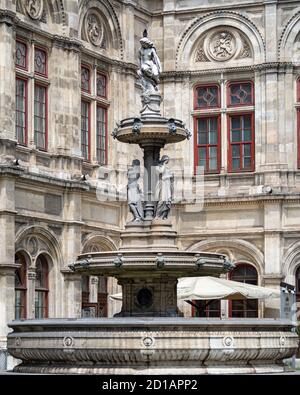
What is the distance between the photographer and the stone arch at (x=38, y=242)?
30.9 m

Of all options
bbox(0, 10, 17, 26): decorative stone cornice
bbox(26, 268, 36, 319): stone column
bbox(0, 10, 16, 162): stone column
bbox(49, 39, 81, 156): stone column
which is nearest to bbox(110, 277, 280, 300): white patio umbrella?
bbox(26, 268, 36, 319): stone column

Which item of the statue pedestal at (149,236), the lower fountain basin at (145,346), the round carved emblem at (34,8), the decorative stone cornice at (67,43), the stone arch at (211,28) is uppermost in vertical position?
the stone arch at (211,28)

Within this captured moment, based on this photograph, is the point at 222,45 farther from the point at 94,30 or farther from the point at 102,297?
the point at 102,297

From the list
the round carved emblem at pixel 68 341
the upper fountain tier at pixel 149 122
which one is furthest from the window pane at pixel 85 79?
the round carved emblem at pixel 68 341

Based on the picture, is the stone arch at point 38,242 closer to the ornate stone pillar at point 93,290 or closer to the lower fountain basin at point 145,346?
the ornate stone pillar at point 93,290

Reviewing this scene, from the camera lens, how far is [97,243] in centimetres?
3478

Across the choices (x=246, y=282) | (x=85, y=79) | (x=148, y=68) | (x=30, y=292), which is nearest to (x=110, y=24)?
(x=85, y=79)

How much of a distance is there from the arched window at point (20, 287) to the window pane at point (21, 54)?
5.12 meters

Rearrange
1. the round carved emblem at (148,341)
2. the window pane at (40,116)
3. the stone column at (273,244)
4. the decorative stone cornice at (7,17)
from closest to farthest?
1. the round carved emblem at (148,341)
2. the decorative stone cornice at (7,17)
3. the window pane at (40,116)
4. the stone column at (273,244)

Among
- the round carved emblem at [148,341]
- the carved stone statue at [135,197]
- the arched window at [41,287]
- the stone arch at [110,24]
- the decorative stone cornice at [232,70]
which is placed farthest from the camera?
the decorative stone cornice at [232,70]

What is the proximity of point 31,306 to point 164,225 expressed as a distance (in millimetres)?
11074

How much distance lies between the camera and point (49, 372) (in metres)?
17.9

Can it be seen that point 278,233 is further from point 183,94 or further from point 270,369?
point 270,369
